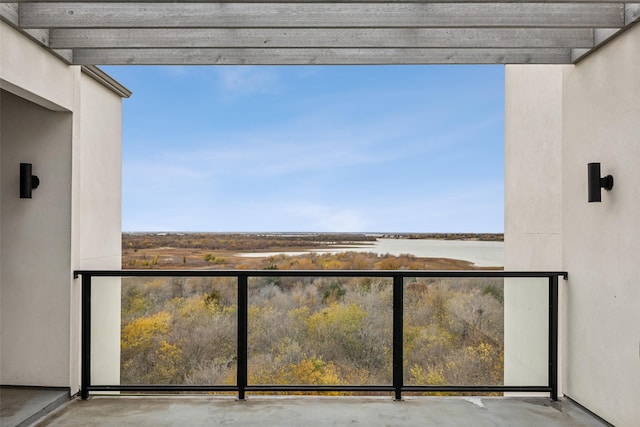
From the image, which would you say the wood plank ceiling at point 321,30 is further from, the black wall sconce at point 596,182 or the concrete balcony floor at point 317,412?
the concrete balcony floor at point 317,412

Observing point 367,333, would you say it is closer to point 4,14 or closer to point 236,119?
point 4,14

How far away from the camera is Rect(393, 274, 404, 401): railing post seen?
3.81m

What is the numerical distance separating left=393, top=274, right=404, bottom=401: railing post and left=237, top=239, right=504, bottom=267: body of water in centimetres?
1146

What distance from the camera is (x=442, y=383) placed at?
382 cm

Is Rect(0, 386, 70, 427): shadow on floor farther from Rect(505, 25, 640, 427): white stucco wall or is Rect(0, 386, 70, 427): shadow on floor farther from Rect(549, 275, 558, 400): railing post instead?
Rect(549, 275, 558, 400): railing post

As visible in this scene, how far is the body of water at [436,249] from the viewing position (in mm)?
14734

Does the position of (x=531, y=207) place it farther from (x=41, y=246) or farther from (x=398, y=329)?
(x=41, y=246)

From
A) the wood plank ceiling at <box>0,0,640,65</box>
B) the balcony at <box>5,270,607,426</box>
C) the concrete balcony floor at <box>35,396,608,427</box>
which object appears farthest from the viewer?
the balcony at <box>5,270,607,426</box>

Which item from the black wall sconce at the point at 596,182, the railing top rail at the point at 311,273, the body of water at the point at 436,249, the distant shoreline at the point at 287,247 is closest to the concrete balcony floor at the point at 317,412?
the railing top rail at the point at 311,273

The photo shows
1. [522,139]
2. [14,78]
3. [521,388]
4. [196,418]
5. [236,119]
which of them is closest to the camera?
[14,78]

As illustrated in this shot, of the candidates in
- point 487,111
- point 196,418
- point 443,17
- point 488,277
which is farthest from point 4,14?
point 487,111

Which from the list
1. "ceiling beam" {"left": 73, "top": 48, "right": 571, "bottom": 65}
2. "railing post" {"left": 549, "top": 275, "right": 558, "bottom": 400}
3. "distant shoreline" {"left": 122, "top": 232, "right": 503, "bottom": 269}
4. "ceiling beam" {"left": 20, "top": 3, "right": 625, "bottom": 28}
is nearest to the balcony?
"railing post" {"left": 549, "top": 275, "right": 558, "bottom": 400}

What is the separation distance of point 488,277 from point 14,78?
12.5ft

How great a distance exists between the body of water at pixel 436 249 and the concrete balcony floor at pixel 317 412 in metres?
11.4
